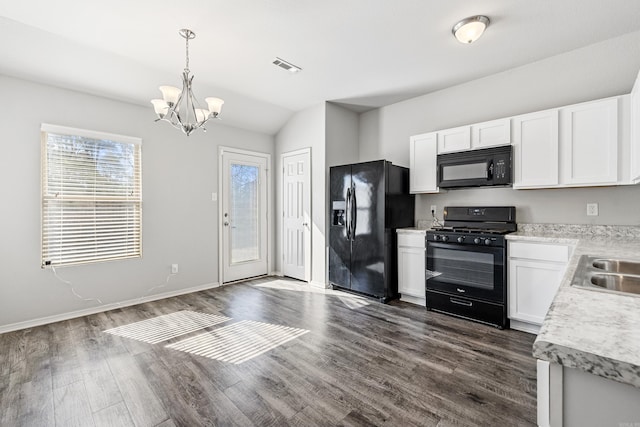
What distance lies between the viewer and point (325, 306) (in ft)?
11.8

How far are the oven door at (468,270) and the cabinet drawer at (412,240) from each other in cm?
16

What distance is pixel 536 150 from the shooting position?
2920mm

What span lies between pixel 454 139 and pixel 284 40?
218 centimetres

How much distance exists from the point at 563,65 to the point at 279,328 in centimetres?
394

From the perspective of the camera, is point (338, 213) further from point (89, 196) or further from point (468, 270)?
point (89, 196)

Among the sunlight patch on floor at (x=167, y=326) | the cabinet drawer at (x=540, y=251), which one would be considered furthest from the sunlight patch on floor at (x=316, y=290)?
the cabinet drawer at (x=540, y=251)

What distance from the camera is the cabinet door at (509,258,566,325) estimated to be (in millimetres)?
2652

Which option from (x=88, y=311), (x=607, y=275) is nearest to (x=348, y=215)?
(x=607, y=275)

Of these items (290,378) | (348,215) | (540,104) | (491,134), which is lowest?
(290,378)

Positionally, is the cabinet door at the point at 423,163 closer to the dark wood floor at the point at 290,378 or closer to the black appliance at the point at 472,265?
the black appliance at the point at 472,265

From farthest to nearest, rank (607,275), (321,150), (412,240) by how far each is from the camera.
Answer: (321,150) → (412,240) → (607,275)

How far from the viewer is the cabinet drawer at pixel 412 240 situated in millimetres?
3540

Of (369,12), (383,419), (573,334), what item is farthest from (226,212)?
(573,334)

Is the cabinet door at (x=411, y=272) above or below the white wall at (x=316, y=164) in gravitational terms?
below
